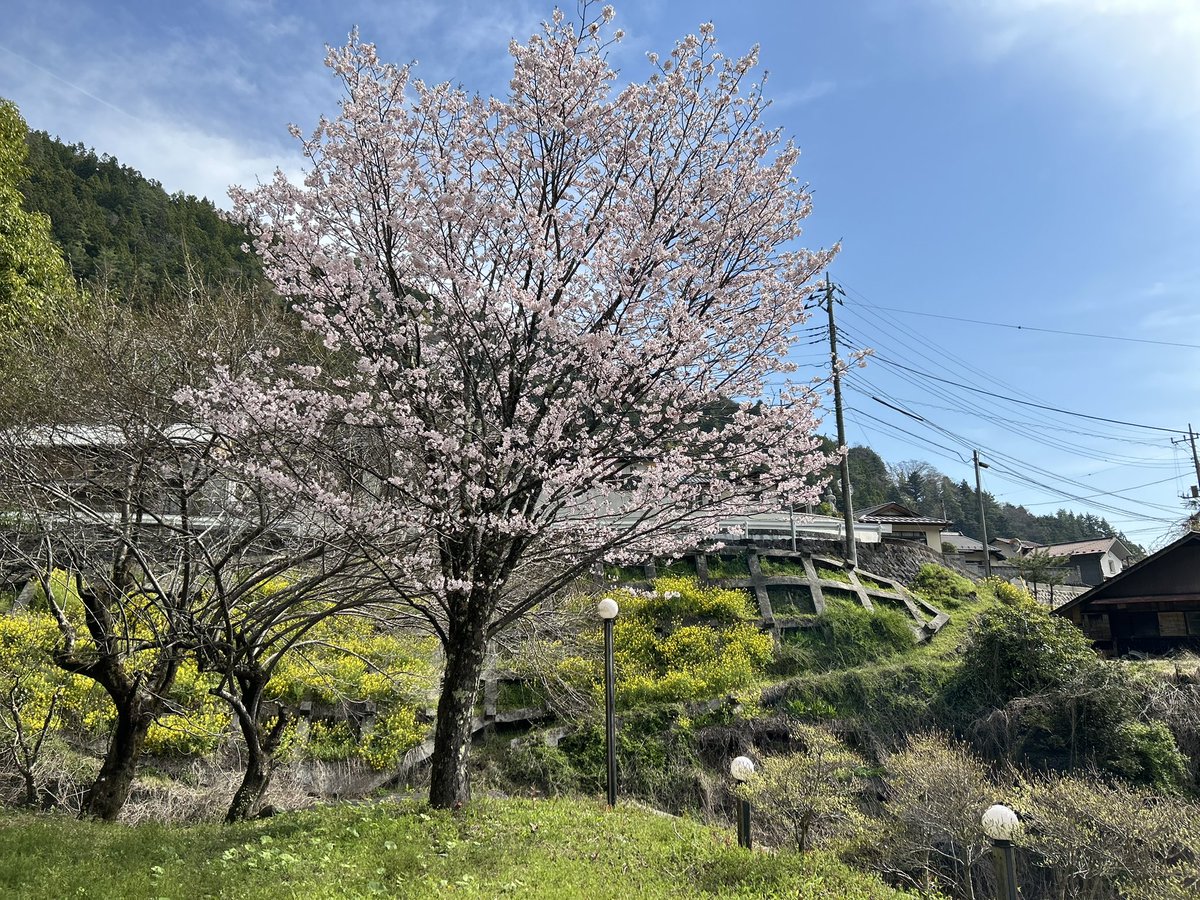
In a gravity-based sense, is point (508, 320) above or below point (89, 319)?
below

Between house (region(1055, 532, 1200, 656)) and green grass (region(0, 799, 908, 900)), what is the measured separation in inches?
799

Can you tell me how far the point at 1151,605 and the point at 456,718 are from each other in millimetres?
24226

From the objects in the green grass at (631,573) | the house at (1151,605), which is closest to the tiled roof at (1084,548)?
the house at (1151,605)

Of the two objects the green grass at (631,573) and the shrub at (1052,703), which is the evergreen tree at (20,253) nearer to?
the green grass at (631,573)

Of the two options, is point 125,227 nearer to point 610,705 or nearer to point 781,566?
point 610,705

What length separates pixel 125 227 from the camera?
23484 millimetres

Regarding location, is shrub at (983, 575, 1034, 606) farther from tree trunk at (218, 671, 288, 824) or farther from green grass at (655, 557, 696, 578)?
tree trunk at (218, 671, 288, 824)

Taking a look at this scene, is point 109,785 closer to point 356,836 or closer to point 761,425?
point 356,836

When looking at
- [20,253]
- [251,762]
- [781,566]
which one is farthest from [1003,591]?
[20,253]

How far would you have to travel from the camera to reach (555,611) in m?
13.9

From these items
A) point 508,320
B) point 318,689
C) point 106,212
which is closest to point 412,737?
point 318,689

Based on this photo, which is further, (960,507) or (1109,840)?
(960,507)

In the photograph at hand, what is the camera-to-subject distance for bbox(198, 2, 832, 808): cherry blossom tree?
7.28 meters

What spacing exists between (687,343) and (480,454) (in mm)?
2493
